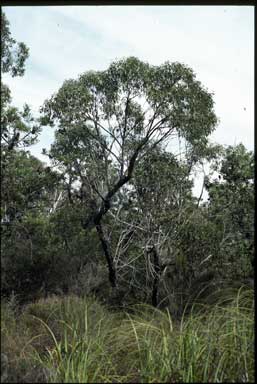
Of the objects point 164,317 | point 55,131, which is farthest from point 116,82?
point 164,317

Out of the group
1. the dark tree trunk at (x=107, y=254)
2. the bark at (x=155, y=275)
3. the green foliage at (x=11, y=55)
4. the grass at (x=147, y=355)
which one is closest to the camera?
the grass at (x=147, y=355)

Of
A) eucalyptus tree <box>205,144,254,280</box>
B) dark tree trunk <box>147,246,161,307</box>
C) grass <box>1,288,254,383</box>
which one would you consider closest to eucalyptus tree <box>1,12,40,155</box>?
grass <box>1,288,254,383</box>

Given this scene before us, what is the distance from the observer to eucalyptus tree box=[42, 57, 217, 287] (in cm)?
843

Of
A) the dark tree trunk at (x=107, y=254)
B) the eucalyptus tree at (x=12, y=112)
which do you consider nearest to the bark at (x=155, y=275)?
the dark tree trunk at (x=107, y=254)

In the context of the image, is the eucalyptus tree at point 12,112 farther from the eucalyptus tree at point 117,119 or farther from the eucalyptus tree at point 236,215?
the eucalyptus tree at point 236,215

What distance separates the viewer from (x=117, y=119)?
9031 millimetres

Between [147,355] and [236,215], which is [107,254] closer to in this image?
[236,215]

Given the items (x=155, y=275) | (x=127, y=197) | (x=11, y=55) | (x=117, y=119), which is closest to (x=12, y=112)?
(x=11, y=55)

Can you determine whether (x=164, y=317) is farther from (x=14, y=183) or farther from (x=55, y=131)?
(x=55, y=131)

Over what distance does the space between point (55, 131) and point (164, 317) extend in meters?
5.45

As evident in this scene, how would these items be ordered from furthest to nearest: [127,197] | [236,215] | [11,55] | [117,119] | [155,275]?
[127,197]
[117,119]
[155,275]
[236,215]
[11,55]

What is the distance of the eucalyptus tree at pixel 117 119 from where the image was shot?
8.43 m

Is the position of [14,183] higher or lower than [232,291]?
higher

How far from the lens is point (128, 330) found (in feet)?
14.6
